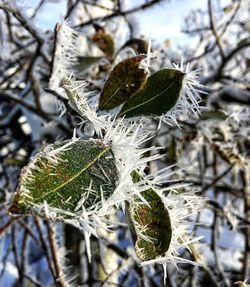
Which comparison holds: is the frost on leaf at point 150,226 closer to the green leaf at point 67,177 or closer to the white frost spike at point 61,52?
the green leaf at point 67,177

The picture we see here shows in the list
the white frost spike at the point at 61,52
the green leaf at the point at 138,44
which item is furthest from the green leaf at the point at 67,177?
the green leaf at the point at 138,44

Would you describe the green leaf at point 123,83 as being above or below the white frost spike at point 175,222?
above

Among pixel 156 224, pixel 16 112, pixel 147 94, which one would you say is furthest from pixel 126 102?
pixel 16 112

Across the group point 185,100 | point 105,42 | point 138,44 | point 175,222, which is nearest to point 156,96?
point 185,100

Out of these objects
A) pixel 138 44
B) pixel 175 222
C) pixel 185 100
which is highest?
pixel 138 44

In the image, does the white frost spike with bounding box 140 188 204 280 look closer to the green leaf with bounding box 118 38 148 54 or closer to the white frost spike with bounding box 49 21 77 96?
the white frost spike with bounding box 49 21 77 96

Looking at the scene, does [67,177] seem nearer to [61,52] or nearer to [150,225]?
[150,225]

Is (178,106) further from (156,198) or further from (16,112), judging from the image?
(16,112)

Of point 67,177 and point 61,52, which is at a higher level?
point 61,52
